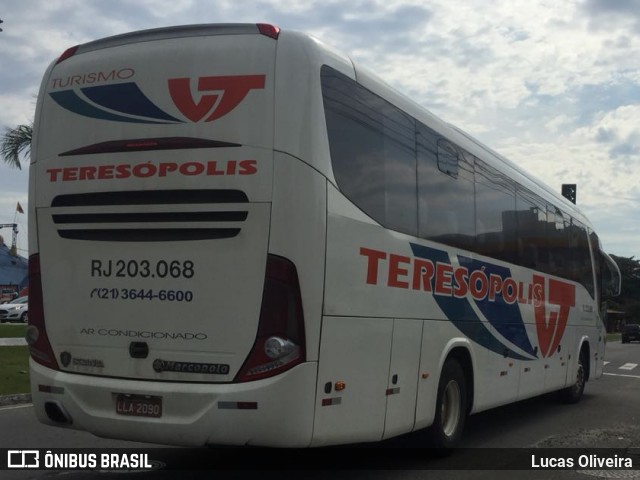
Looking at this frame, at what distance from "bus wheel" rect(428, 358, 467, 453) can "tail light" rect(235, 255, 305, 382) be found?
266 centimetres

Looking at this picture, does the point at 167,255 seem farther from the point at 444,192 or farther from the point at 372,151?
the point at 444,192

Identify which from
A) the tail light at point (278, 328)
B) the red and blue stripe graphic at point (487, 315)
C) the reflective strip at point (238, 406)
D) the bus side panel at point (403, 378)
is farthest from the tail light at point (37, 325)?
the red and blue stripe graphic at point (487, 315)

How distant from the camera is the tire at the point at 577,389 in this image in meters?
13.5

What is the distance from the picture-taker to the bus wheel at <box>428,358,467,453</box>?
7879 mm

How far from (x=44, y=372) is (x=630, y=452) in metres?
6.48

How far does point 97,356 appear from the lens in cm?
622

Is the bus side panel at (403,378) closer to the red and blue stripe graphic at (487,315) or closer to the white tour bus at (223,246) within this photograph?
the white tour bus at (223,246)

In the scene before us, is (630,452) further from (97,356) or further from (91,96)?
(91,96)

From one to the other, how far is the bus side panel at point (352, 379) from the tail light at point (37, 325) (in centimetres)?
239


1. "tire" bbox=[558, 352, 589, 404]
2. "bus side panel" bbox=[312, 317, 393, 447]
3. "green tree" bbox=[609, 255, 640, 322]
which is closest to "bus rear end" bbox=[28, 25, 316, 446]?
"bus side panel" bbox=[312, 317, 393, 447]

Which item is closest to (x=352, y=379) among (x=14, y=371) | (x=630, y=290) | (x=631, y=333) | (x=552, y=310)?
(x=552, y=310)

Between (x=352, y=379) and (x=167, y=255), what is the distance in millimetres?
1818

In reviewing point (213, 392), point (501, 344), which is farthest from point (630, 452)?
point (213, 392)

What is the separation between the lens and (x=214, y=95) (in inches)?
238
